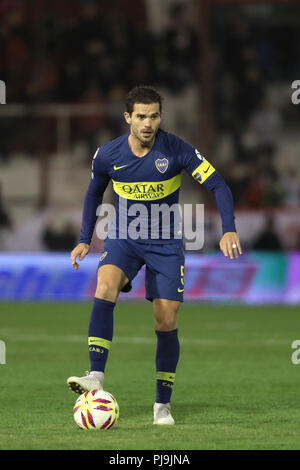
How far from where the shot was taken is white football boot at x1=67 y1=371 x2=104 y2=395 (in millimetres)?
6809

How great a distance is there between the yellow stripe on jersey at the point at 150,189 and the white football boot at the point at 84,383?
1205mm

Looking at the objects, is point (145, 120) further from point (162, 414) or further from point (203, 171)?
point (162, 414)

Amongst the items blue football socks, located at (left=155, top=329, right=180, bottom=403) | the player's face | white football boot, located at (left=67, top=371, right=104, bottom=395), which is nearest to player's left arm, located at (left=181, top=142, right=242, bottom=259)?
the player's face

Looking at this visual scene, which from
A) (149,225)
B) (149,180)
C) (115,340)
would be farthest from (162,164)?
(115,340)

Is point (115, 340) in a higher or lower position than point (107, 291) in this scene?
higher

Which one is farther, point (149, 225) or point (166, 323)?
point (149, 225)

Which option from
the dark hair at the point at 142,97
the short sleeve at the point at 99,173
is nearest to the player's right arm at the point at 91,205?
the short sleeve at the point at 99,173

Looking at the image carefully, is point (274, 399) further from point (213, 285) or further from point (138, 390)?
point (213, 285)

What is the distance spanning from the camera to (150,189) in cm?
727

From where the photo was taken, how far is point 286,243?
1870cm

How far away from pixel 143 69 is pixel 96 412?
647 inches

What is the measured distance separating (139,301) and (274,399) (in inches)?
389

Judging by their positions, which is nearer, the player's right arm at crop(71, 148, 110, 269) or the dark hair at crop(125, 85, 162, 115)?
the dark hair at crop(125, 85, 162, 115)

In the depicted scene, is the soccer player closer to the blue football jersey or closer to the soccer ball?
the blue football jersey
